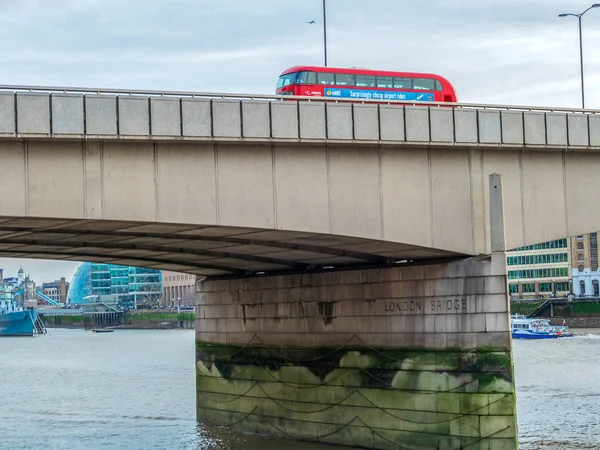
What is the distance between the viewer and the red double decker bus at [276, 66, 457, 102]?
41.2 m

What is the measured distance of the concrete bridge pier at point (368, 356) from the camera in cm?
2730

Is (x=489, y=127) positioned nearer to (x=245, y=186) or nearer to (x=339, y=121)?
(x=339, y=121)

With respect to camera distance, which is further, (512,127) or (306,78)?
(306,78)

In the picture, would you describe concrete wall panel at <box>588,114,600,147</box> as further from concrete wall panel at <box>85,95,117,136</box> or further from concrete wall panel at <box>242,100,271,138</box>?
concrete wall panel at <box>85,95,117,136</box>

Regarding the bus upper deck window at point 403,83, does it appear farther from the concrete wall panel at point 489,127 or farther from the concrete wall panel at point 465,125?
the concrete wall panel at point 465,125

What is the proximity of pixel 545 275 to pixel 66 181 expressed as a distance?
141181 mm

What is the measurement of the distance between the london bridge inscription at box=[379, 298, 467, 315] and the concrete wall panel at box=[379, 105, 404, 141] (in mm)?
4554

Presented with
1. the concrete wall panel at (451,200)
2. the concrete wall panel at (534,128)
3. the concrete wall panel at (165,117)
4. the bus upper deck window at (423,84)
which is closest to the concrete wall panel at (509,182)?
the concrete wall panel at (534,128)

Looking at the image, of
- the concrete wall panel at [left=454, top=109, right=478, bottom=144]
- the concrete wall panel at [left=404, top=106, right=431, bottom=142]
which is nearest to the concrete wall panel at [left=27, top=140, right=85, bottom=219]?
the concrete wall panel at [left=404, top=106, right=431, bottom=142]

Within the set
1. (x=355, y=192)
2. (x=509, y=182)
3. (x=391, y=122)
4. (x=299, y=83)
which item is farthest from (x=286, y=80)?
(x=355, y=192)

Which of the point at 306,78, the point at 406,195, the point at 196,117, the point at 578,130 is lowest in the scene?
the point at 406,195

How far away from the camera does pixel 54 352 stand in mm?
120062

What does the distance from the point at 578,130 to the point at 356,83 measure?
12.7 metres

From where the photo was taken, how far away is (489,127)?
28656 mm
